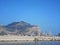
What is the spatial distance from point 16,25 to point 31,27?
865 inches

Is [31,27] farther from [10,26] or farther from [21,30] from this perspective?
[10,26]

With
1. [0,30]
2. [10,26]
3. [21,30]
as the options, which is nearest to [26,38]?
[0,30]

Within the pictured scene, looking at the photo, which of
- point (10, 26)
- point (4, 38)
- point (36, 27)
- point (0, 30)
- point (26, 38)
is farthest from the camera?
point (10, 26)

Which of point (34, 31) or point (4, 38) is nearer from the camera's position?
point (4, 38)

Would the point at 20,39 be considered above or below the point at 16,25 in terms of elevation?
below

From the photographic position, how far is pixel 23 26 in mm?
194125

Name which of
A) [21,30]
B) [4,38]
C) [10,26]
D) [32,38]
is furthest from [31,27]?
[4,38]

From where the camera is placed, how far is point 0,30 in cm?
16125

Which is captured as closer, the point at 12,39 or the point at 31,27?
the point at 12,39

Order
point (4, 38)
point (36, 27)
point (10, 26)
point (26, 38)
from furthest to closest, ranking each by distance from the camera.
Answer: point (10, 26) < point (36, 27) < point (26, 38) < point (4, 38)

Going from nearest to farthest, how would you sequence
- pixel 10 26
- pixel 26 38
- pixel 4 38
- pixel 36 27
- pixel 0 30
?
pixel 4 38
pixel 26 38
pixel 0 30
pixel 36 27
pixel 10 26

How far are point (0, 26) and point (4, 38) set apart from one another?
6623 cm

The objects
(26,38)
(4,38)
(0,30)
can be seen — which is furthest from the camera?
(0,30)

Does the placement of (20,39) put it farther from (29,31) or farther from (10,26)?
(10,26)
